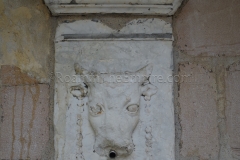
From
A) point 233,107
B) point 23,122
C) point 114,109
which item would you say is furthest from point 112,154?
point 233,107

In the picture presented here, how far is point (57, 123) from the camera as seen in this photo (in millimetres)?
1094

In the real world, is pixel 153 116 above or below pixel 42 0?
below

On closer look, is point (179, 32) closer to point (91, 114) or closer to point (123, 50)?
point (123, 50)

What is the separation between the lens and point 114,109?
1.02m

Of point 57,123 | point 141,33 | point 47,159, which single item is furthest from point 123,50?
point 47,159

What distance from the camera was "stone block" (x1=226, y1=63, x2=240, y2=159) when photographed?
1.11 m

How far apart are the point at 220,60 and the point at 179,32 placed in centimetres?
16

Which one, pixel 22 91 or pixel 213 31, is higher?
pixel 213 31

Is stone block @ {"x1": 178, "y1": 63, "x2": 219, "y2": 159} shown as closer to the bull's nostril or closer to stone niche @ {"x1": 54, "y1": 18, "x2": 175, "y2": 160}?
stone niche @ {"x1": 54, "y1": 18, "x2": 175, "y2": 160}

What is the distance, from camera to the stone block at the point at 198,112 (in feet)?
3.64

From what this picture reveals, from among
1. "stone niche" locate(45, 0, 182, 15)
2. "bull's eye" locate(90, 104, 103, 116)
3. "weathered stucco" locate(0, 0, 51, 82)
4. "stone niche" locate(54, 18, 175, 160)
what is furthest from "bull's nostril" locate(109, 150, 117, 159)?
"stone niche" locate(45, 0, 182, 15)

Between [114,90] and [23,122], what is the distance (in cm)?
32

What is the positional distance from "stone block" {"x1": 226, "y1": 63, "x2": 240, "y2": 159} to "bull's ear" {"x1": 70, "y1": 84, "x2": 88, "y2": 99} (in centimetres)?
45

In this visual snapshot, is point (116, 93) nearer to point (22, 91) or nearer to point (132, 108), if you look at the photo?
point (132, 108)
